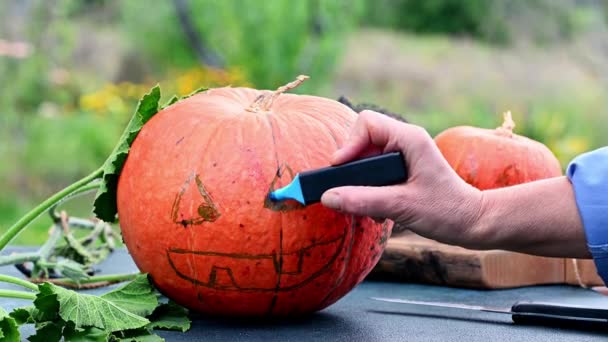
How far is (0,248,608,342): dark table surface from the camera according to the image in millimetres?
1330

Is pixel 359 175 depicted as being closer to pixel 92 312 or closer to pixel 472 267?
pixel 92 312

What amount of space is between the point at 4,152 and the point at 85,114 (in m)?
1.03

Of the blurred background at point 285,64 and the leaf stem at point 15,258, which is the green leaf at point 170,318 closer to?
the leaf stem at point 15,258

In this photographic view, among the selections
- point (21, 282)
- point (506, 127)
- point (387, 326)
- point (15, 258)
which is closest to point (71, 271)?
point (15, 258)

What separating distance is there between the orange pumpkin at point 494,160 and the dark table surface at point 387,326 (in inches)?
19.8

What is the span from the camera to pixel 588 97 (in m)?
8.78

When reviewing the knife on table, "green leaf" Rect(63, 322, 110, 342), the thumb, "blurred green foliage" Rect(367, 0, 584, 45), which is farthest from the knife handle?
"blurred green foliage" Rect(367, 0, 584, 45)

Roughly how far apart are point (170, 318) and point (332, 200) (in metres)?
0.37

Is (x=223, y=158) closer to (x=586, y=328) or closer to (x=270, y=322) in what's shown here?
(x=270, y=322)

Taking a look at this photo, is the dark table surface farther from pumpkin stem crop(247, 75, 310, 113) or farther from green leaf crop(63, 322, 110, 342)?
pumpkin stem crop(247, 75, 310, 113)

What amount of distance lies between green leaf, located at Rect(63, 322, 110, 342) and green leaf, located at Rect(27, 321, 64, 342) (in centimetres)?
1

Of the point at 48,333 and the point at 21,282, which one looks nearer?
the point at 48,333

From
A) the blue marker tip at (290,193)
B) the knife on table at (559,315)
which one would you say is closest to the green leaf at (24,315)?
the blue marker tip at (290,193)

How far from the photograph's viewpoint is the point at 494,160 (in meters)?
2.26
